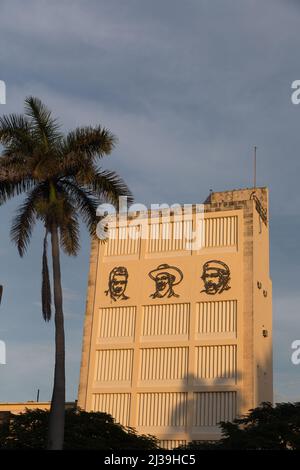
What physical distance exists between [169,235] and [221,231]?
5.02 meters

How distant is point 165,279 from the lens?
66.4 meters

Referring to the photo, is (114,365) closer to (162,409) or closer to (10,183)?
(162,409)

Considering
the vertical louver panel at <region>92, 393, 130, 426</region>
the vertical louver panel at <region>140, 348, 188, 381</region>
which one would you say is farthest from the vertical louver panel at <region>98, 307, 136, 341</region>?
the vertical louver panel at <region>92, 393, 130, 426</region>

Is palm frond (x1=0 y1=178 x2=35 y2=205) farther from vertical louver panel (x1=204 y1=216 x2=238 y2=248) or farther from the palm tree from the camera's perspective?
vertical louver panel (x1=204 y1=216 x2=238 y2=248)

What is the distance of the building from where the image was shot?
61688mm

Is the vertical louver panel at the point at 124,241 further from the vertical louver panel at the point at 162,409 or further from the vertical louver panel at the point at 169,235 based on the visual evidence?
the vertical louver panel at the point at 162,409

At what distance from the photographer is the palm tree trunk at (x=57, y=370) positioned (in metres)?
29.3

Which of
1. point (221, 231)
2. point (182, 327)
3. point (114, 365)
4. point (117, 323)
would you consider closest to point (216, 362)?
point (182, 327)

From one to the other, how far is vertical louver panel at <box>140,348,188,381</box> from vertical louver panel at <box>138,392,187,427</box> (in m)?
1.60

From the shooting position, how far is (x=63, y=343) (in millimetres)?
31422

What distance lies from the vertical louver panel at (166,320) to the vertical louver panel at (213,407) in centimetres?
590

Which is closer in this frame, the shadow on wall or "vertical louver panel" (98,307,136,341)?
the shadow on wall

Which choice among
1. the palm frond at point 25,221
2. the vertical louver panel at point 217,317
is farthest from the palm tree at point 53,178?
the vertical louver panel at point 217,317
